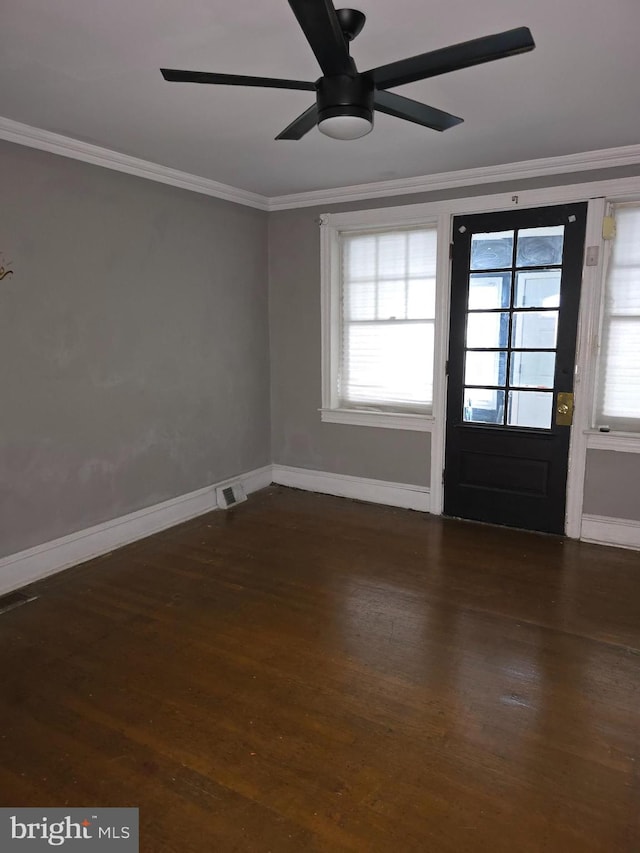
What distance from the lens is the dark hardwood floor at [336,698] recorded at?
1.81 meters

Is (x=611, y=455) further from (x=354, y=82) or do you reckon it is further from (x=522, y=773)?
(x=354, y=82)

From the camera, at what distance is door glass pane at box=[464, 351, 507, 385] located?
4.23 m

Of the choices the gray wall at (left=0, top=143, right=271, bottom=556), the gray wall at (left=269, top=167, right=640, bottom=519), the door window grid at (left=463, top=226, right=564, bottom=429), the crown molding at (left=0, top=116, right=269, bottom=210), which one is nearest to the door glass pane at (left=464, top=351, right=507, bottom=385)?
the door window grid at (left=463, top=226, right=564, bottom=429)

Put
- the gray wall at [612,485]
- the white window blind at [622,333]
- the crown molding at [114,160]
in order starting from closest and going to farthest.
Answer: the crown molding at [114,160] < the white window blind at [622,333] < the gray wall at [612,485]

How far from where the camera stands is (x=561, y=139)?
338 centimetres

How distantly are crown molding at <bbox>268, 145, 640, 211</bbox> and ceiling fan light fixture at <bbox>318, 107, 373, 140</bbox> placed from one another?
2.25 m

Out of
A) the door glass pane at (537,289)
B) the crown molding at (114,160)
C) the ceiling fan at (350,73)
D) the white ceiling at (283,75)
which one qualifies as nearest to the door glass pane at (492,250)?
the door glass pane at (537,289)

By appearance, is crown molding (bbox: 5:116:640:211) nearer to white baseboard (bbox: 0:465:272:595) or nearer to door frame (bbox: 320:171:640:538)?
door frame (bbox: 320:171:640:538)

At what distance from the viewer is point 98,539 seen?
381 centimetres

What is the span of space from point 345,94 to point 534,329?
8.59 ft

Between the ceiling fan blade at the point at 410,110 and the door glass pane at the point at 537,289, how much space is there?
6.39 ft

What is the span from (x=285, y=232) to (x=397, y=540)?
Result: 2.86 m

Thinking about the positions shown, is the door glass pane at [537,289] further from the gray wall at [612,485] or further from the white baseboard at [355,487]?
the white baseboard at [355,487]

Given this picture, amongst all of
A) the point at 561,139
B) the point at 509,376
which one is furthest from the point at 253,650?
the point at 561,139
